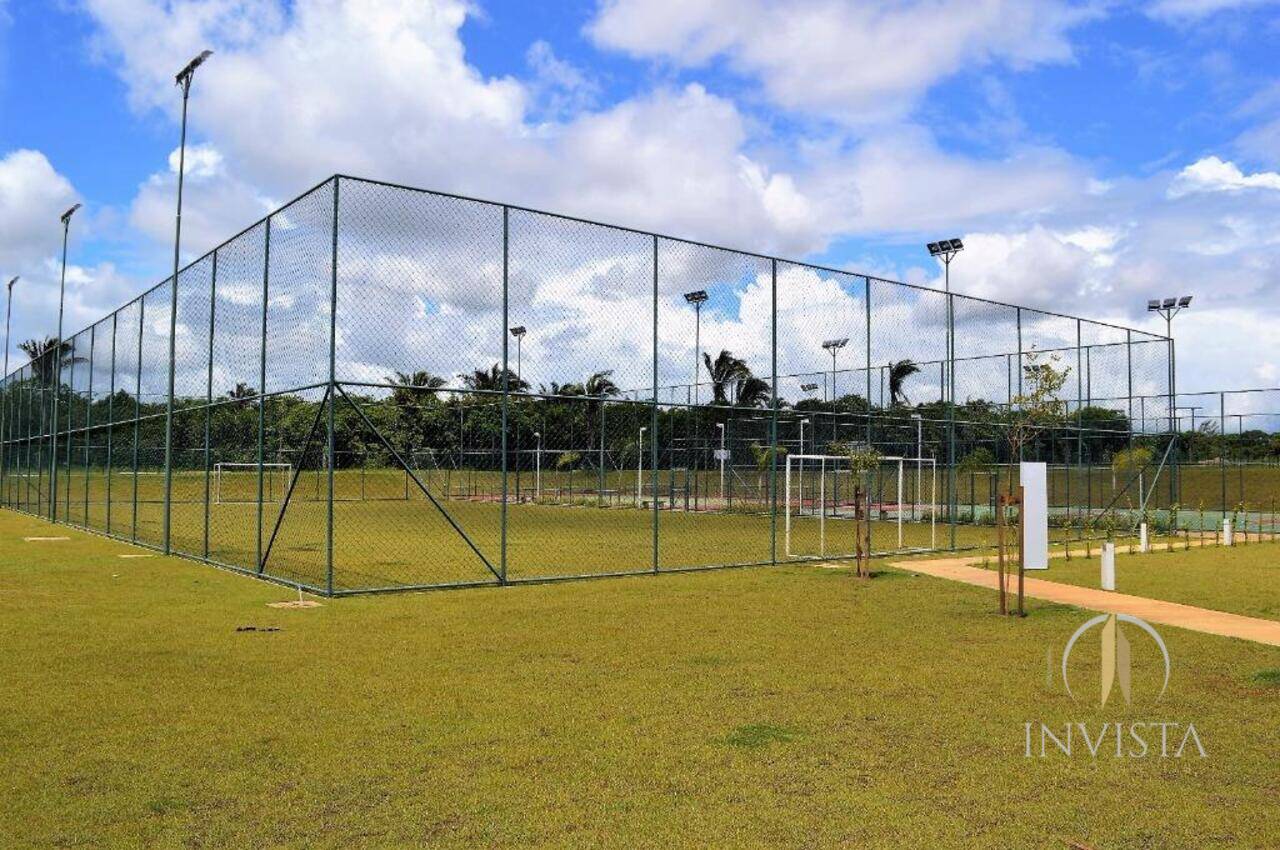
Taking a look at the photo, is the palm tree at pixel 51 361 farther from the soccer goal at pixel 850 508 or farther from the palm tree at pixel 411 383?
the soccer goal at pixel 850 508

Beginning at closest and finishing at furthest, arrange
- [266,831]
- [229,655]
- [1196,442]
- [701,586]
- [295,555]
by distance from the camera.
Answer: [266,831], [229,655], [701,586], [295,555], [1196,442]

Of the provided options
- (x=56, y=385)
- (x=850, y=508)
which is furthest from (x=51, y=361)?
(x=850, y=508)

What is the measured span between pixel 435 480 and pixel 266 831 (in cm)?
3482

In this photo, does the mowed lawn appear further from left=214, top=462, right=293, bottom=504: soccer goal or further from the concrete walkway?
→ left=214, top=462, right=293, bottom=504: soccer goal

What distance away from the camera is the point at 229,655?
7621 millimetres

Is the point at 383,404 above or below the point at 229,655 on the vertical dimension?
above

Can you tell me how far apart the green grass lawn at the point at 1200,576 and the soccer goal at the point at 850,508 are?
2.73 m

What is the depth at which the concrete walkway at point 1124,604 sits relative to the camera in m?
9.01

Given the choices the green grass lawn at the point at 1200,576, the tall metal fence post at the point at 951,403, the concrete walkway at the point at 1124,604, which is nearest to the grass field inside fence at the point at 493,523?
the tall metal fence post at the point at 951,403

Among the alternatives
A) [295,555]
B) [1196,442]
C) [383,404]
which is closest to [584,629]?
[295,555]

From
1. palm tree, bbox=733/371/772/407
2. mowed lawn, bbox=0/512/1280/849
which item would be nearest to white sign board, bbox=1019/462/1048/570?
mowed lawn, bbox=0/512/1280/849

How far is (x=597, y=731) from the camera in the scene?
18.1 ft

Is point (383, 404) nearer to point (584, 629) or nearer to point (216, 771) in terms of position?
point (584, 629)

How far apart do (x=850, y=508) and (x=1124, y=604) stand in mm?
18531
